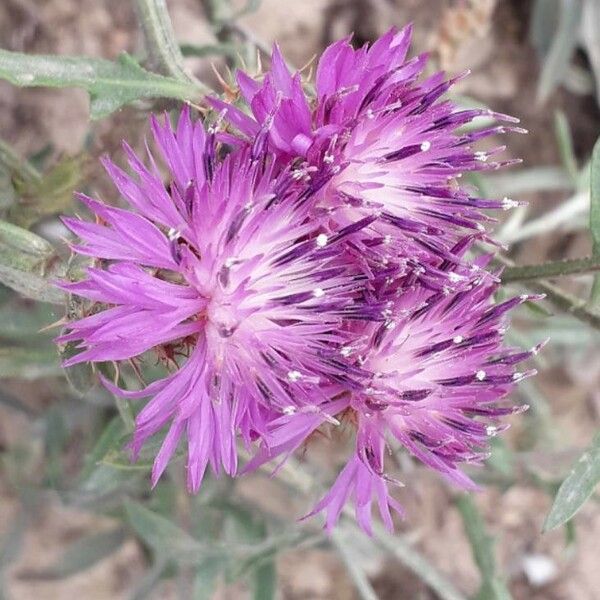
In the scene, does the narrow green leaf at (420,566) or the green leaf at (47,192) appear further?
the narrow green leaf at (420,566)

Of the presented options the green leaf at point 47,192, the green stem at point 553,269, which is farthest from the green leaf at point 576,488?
the green leaf at point 47,192

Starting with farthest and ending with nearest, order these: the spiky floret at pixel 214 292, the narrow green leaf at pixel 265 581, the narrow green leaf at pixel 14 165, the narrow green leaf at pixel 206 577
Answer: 1. the narrow green leaf at pixel 265 581
2. the narrow green leaf at pixel 206 577
3. the narrow green leaf at pixel 14 165
4. the spiky floret at pixel 214 292

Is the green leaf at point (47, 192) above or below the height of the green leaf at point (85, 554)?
above

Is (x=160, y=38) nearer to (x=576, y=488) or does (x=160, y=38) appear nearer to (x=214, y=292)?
(x=214, y=292)

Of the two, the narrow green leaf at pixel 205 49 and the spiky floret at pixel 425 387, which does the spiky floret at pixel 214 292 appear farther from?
the narrow green leaf at pixel 205 49

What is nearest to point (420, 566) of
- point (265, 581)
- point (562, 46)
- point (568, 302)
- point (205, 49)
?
point (265, 581)

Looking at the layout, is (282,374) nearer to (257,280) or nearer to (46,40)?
(257,280)
